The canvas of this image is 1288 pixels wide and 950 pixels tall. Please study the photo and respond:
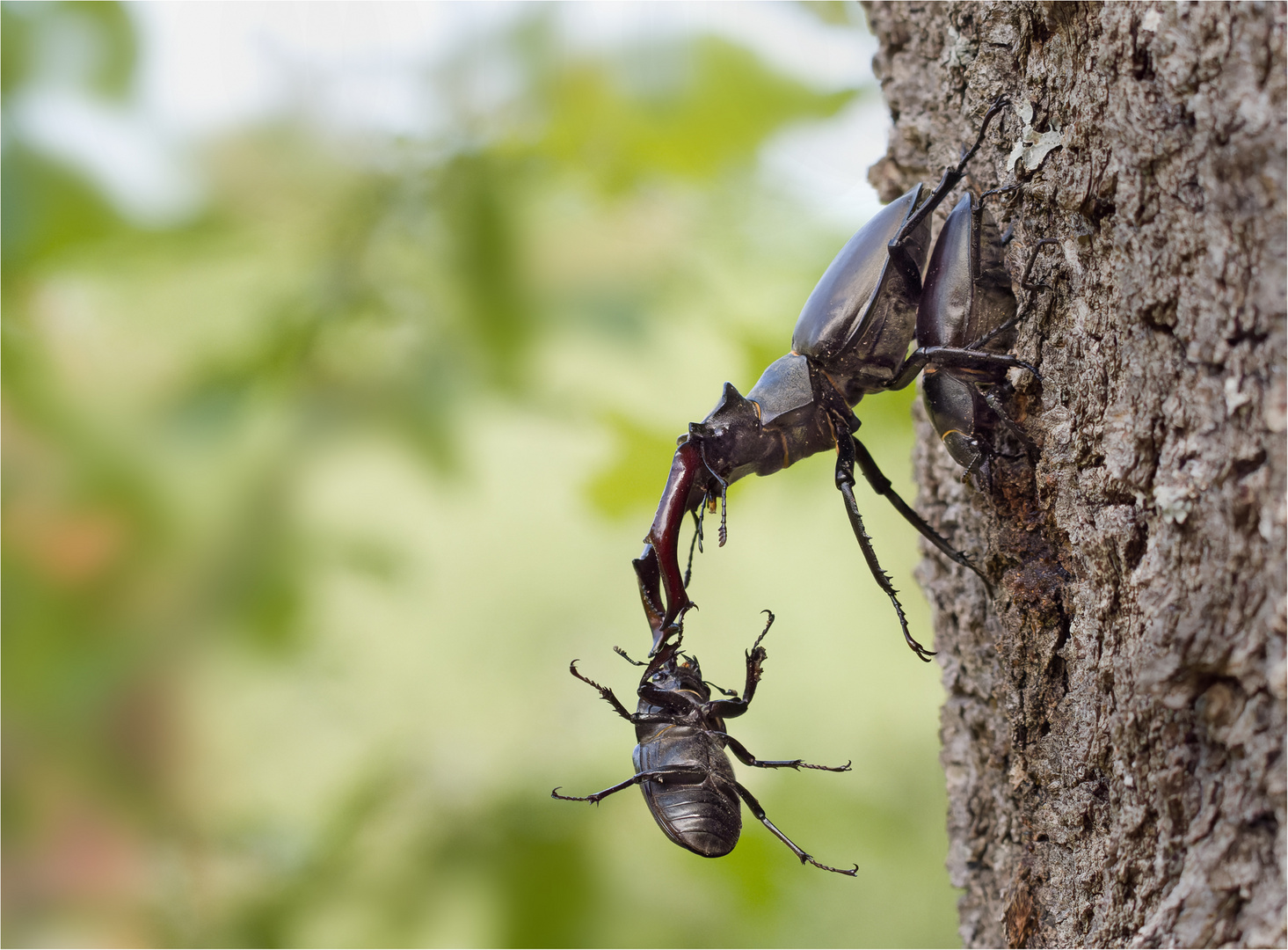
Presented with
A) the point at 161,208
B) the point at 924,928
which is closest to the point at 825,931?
the point at 924,928

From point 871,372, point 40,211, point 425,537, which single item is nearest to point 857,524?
point 871,372

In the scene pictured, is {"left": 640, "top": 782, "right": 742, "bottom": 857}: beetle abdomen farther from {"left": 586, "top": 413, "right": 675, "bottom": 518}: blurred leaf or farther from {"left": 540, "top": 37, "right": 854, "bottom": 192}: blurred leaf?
{"left": 540, "top": 37, "right": 854, "bottom": 192}: blurred leaf

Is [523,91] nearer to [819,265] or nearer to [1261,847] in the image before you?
[819,265]

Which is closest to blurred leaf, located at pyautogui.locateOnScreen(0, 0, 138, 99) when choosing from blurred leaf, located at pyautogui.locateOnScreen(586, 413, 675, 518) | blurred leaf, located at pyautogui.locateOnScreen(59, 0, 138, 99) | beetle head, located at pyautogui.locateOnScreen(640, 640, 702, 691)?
blurred leaf, located at pyautogui.locateOnScreen(59, 0, 138, 99)

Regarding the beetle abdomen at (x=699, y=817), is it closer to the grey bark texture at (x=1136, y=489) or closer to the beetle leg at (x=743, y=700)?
the beetle leg at (x=743, y=700)

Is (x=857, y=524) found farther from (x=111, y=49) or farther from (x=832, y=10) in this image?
(x=111, y=49)

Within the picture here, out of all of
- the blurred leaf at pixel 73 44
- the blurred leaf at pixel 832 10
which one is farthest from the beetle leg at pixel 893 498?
the blurred leaf at pixel 73 44
